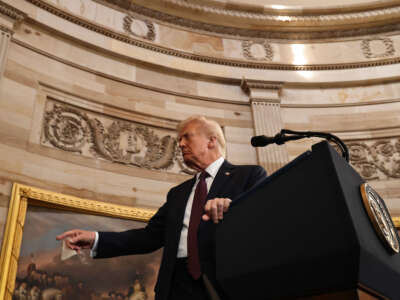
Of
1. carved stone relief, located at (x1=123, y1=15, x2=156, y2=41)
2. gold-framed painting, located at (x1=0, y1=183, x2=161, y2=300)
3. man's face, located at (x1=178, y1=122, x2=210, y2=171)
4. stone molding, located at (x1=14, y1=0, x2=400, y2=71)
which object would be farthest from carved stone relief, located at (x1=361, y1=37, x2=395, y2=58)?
man's face, located at (x1=178, y1=122, x2=210, y2=171)

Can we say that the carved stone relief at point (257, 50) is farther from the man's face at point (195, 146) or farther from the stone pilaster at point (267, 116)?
the man's face at point (195, 146)

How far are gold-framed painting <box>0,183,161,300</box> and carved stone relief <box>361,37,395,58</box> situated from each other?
22.0ft

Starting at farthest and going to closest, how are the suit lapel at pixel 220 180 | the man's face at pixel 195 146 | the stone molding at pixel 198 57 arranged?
the stone molding at pixel 198 57, the man's face at pixel 195 146, the suit lapel at pixel 220 180

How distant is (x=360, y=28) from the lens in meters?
9.74

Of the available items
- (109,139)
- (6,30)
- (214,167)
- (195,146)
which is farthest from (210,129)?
(6,30)

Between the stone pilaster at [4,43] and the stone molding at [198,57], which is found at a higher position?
the stone molding at [198,57]

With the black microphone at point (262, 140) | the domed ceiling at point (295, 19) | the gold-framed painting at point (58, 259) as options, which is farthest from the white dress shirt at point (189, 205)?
the domed ceiling at point (295, 19)

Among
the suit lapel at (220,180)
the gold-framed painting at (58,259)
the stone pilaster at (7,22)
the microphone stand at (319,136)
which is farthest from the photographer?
the stone pilaster at (7,22)

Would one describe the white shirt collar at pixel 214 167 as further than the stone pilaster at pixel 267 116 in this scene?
No

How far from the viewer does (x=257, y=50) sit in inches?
369

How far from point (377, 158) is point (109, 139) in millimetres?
4993

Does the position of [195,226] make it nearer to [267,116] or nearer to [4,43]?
[4,43]

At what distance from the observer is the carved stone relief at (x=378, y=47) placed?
30.6 feet

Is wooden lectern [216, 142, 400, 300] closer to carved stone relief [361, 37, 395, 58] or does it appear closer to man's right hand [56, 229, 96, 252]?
man's right hand [56, 229, 96, 252]
